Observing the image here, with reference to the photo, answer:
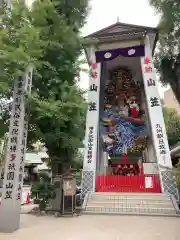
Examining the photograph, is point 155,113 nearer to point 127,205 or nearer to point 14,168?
point 127,205

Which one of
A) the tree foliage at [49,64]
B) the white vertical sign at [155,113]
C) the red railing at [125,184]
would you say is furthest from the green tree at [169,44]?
the red railing at [125,184]

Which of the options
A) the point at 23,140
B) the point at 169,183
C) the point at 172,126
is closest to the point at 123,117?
the point at 169,183

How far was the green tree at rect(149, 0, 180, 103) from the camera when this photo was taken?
750cm

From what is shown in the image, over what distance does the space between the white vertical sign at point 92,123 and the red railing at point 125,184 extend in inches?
29.7

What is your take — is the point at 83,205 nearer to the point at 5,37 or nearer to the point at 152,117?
the point at 152,117

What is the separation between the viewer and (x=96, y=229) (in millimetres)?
6203

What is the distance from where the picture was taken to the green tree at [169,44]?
295 inches

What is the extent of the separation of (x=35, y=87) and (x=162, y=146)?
5796 mm

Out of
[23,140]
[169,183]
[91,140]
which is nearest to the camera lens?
[23,140]

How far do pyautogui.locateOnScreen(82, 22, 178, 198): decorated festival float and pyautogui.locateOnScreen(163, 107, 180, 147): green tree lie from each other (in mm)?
7094

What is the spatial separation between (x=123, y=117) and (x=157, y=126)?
3.01 meters

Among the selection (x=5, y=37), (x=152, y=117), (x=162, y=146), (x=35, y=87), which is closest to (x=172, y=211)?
(x=162, y=146)

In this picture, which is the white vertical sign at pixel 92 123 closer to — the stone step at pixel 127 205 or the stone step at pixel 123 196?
the stone step at pixel 123 196

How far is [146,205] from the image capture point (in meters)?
9.16
